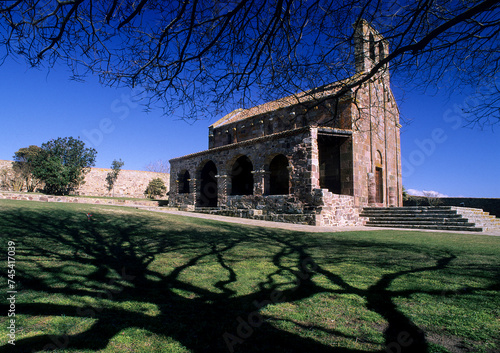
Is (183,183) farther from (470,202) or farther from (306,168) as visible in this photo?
(470,202)

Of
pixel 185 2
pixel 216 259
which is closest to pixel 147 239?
pixel 216 259

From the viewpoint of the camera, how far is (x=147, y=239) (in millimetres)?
5992

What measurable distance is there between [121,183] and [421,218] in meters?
28.6

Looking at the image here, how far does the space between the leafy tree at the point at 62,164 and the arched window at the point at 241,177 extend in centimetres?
1671

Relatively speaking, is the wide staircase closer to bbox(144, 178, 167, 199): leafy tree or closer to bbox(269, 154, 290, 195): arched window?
bbox(269, 154, 290, 195): arched window

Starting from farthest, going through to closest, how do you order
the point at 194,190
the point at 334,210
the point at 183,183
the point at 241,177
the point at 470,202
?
→ the point at 183,183 → the point at 470,202 → the point at 241,177 → the point at 194,190 → the point at 334,210

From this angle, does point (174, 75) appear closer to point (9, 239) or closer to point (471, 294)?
point (9, 239)

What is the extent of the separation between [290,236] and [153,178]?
1088 inches

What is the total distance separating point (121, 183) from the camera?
30672mm

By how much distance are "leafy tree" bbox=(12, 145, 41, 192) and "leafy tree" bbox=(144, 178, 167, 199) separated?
10373 mm

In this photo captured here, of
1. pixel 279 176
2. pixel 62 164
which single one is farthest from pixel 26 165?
pixel 279 176

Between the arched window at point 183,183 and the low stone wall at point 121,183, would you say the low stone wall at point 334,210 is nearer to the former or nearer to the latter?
the arched window at point 183,183

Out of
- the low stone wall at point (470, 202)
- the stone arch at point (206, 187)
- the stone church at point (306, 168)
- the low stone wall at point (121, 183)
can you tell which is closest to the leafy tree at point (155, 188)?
the low stone wall at point (121, 183)

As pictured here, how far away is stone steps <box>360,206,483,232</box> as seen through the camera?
35.5 feet
